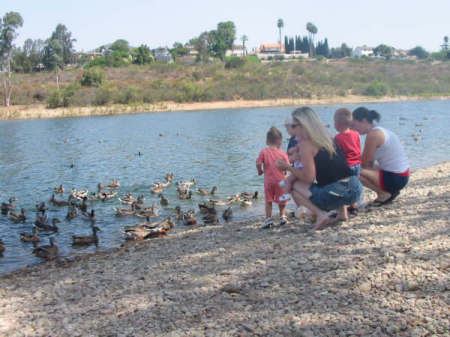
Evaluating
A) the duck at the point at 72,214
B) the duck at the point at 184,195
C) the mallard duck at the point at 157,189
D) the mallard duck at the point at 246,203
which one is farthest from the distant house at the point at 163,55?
the mallard duck at the point at 246,203

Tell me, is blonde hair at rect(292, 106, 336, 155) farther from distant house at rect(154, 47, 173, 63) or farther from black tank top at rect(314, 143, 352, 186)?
distant house at rect(154, 47, 173, 63)

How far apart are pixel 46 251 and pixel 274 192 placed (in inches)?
155

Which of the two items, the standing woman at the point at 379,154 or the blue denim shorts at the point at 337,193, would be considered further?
the standing woman at the point at 379,154

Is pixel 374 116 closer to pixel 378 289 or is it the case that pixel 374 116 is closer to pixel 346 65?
pixel 378 289

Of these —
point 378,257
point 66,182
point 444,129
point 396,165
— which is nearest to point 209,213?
point 396,165

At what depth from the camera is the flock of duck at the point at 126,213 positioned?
8.38 metres

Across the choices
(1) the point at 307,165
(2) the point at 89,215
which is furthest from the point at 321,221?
(2) the point at 89,215

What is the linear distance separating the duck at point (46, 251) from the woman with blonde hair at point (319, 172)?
4.28 m

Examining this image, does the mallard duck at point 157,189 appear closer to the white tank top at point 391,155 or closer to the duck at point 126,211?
the duck at point 126,211

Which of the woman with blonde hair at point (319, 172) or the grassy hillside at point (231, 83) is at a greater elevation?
the grassy hillside at point (231, 83)

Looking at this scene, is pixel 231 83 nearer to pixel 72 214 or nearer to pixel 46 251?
pixel 72 214

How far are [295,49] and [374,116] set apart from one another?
127158mm

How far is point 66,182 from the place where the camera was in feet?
50.0

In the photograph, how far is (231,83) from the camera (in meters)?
60.4
